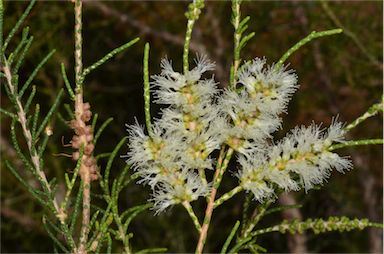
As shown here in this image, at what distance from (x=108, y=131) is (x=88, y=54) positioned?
0.22m

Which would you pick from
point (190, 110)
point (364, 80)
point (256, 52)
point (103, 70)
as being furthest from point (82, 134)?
point (103, 70)

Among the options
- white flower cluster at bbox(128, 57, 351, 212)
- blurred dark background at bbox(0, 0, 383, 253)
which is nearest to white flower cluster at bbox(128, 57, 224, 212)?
white flower cluster at bbox(128, 57, 351, 212)

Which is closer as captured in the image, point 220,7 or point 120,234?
point 120,234

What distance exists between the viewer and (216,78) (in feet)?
4.58

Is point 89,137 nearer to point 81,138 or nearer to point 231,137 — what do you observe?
point 81,138

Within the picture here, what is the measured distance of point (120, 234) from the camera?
0.53m

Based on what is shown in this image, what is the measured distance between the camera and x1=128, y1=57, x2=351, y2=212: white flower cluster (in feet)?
1.46

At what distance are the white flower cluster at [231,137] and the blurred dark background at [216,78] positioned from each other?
0.58 m

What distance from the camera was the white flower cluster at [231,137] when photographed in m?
0.44

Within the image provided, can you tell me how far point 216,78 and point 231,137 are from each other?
952mm

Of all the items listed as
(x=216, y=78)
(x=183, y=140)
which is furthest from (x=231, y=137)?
(x=216, y=78)

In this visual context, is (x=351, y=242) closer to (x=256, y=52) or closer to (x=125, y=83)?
(x=256, y=52)

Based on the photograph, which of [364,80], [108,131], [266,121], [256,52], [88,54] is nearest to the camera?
[266,121]

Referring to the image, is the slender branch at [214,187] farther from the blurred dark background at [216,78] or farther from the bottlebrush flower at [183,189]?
the blurred dark background at [216,78]
